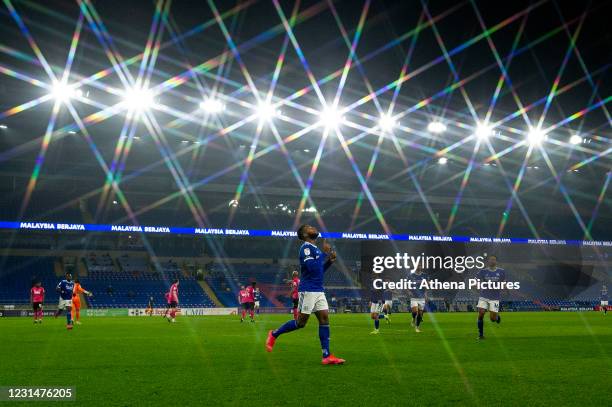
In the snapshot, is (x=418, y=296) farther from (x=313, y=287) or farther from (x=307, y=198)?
(x=307, y=198)

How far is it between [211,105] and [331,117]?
7.49m

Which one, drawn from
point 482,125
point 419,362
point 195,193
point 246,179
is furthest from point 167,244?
point 419,362

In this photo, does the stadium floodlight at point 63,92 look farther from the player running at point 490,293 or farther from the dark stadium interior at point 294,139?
the player running at point 490,293

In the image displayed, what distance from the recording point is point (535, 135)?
1801 inches

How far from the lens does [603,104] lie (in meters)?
37.6

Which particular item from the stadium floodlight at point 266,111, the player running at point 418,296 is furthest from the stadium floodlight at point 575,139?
the player running at point 418,296

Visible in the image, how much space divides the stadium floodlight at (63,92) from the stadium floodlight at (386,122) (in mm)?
18110

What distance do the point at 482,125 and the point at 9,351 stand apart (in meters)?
35.9

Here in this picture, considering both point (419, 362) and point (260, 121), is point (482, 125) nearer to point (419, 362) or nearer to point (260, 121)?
point (260, 121)

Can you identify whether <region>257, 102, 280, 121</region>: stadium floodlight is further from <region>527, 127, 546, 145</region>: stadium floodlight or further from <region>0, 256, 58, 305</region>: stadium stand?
<region>0, 256, 58, 305</region>: stadium stand

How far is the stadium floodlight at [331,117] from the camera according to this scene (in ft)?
131

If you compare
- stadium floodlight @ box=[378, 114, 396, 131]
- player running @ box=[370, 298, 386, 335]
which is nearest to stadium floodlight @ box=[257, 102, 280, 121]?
stadium floodlight @ box=[378, 114, 396, 131]

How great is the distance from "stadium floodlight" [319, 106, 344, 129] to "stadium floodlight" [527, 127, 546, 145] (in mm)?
13416

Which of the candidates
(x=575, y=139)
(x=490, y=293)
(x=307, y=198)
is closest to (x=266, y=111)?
(x=575, y=139)
